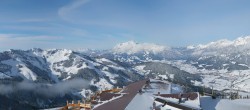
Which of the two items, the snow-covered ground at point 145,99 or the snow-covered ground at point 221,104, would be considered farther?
the snow-covered ground at point 221,104

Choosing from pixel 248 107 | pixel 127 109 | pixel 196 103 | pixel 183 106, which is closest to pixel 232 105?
pixel 248 107

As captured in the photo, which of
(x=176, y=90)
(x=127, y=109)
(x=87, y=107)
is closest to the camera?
(x=127, y=109)

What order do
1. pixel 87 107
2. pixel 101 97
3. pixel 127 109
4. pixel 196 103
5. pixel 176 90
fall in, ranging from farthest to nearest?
pixel 176 90 → pixel 101 97 → pixel 87 107 → pixel 196 103 → pixel 127 109

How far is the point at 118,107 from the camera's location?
67.3m

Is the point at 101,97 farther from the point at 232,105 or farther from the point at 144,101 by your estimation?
the point at 232,105

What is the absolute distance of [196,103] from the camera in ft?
241

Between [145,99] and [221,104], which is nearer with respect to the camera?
[145,99]

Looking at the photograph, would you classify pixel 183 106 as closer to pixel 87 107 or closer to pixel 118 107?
pixel 118 107

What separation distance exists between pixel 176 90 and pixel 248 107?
20.6 metres

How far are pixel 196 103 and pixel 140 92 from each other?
1311 cm

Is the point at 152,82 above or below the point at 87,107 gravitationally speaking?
above

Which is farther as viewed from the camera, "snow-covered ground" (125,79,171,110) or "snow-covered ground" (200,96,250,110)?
"snow-covered ground" (200,96,250,110)

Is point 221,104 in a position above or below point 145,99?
below

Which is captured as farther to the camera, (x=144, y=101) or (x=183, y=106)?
(x=144, y=101)
